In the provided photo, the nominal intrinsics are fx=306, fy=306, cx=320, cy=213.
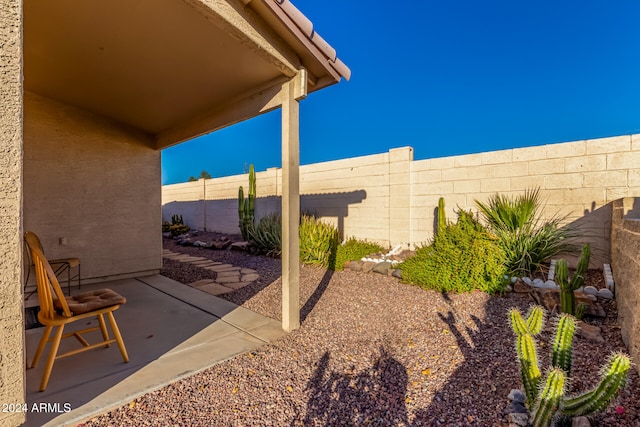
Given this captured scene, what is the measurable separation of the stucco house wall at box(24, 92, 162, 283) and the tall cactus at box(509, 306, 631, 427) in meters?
5.65

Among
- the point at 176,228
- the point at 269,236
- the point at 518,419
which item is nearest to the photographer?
the point at 518,419

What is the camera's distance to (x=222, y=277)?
5594 millimetres

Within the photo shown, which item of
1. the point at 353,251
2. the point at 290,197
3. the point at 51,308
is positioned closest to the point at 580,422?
the point at 290,197

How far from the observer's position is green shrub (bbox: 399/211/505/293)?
4031 millimetres

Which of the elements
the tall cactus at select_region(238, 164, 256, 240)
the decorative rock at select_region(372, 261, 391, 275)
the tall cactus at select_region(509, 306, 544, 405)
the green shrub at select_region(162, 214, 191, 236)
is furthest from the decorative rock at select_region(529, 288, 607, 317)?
the green shrub at select_region(162, 214, 191, 236)

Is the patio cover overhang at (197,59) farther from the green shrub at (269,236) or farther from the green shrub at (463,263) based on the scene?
the green shrub at (269,236)

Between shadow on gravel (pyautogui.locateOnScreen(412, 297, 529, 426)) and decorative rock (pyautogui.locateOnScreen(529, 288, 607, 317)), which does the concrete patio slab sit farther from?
decorative rock (pyautogui.locateOnScreen(529, 288, 607, 317))

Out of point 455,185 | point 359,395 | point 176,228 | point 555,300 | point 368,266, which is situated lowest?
point 359,395

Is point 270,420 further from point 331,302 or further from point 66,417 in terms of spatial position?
point 331,302

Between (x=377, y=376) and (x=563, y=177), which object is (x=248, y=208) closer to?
(x=563, y=177)

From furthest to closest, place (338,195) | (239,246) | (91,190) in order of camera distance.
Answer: (239,246)
(338,195)
(91,190)

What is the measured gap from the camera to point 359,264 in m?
5.89

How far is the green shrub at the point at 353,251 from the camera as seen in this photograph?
20.4ft

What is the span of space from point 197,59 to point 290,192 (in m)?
1.62
